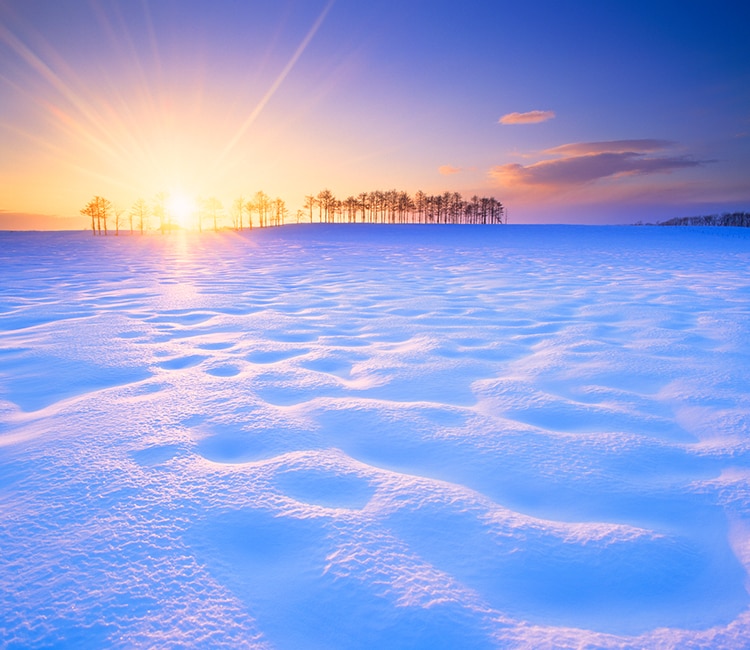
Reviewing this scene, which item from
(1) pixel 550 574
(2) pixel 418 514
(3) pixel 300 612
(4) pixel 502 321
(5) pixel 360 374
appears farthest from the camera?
(4) pixel 502 321

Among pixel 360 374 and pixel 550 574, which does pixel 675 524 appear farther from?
pixel 360 374

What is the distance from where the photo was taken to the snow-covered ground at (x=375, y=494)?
0.95 m

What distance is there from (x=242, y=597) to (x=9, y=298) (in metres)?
6.78

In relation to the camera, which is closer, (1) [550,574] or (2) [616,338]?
(1) [550,574]

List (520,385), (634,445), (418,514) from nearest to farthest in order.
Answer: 1. (418,514)
2. (634,445)
3. (520,385)

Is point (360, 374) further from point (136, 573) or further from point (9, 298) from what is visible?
point (9, 298)

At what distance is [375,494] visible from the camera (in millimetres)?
1375

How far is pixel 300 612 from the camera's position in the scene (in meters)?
0.96

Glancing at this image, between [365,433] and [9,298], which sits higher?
[9,298]

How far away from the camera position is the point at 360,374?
264 centimetres

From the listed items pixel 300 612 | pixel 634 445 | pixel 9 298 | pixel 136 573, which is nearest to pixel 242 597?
pixel 300 612

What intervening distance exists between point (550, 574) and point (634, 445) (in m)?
0.94

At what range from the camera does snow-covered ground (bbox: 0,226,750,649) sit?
95cm

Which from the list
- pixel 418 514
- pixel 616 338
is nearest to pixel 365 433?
pixel 418 514
